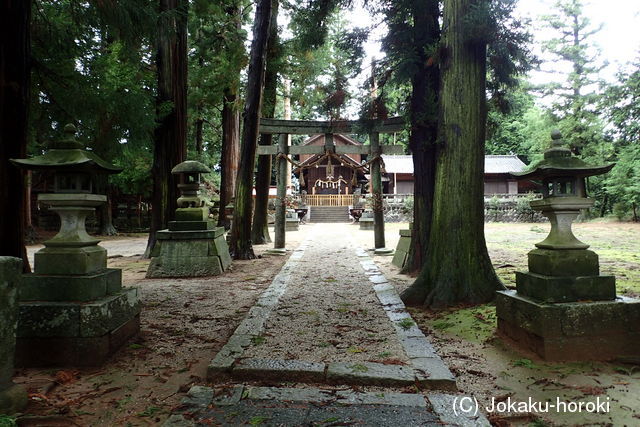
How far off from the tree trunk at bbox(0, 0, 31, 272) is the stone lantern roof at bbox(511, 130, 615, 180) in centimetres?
507

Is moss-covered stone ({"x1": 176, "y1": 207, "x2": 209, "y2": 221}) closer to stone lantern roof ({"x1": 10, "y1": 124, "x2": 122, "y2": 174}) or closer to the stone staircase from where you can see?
stone lantern roof ({"x1": 10, "y1": 124, "x2": 122, "y2": 174})

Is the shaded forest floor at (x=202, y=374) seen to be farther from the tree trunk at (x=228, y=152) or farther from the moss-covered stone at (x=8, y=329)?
the tree trunk at (x=228, y=152)

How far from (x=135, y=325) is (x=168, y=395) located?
1342 mm

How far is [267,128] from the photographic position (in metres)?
10.6

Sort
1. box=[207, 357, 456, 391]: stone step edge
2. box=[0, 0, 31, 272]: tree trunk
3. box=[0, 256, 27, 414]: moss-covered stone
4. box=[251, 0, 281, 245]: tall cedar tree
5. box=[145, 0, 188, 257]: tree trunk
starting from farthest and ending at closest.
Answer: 1. box=[251, 0, 281, 245]: tall cedar tree
2. box=[145, 0, 188, 257]: tree trunk
3. box=[0, 0, 31, 272]: tree trunk
4. box=[207, 357, 456, 391]: stone step edge
5. box=[0, 256, 27, 414]: moss-covered stone

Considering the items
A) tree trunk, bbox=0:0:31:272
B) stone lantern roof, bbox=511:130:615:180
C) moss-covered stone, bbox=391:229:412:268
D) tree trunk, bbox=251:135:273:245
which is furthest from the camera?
tree trunk, bbox=251:135:273:245

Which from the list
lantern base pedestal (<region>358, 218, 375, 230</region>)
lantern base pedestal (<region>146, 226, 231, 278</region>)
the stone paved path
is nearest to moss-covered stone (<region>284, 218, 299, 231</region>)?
lantern base pedestal (<region>358, 218, 375, 230</region>)

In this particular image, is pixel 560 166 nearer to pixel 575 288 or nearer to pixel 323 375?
pixel 575 288

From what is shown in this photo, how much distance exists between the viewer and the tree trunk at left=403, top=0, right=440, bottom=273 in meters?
5.73

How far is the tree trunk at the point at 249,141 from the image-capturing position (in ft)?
30.0

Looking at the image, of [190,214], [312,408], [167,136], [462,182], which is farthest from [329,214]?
[312,408]

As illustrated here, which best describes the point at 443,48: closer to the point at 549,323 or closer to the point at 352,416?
the point at 549,323

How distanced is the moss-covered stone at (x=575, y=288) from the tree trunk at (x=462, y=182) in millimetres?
1442

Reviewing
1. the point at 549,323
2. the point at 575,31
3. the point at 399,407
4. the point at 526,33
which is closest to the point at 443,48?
the point at 526,33
